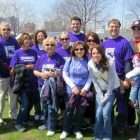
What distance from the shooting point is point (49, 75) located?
311 inches

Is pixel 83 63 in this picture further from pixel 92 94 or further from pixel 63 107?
pixel 63 107

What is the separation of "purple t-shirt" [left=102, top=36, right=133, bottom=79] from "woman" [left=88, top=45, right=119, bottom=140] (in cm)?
36

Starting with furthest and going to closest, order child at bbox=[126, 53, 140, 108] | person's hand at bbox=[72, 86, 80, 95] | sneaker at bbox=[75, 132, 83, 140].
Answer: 1. sneaker at bbox=[75, 132, 83, 140]
2. person's hand at bbox=[72, 86, 80, 95]
3. child at bbox=[126, 53, 140, 108]

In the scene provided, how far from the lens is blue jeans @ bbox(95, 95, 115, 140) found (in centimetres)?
739

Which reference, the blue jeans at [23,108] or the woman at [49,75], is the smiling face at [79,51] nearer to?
the woman at [49,75]

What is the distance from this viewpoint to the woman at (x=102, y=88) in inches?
289

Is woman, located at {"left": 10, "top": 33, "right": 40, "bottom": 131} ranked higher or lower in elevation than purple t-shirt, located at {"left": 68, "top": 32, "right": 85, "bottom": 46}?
lower

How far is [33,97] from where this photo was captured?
860cm

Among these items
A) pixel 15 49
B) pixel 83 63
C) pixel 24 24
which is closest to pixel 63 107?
pixel 83 63

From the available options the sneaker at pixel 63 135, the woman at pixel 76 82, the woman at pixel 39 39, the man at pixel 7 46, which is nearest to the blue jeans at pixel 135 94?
the woman at pixel 76 82

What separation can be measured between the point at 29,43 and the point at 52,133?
1894 mm

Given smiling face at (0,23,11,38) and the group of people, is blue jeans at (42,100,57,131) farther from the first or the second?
smiling face at (0,23,11,38)

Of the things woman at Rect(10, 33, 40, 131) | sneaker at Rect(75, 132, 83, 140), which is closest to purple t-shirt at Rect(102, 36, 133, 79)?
sneaker at Rect(75, 132, 83, 140)

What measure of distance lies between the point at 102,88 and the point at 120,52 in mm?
803
